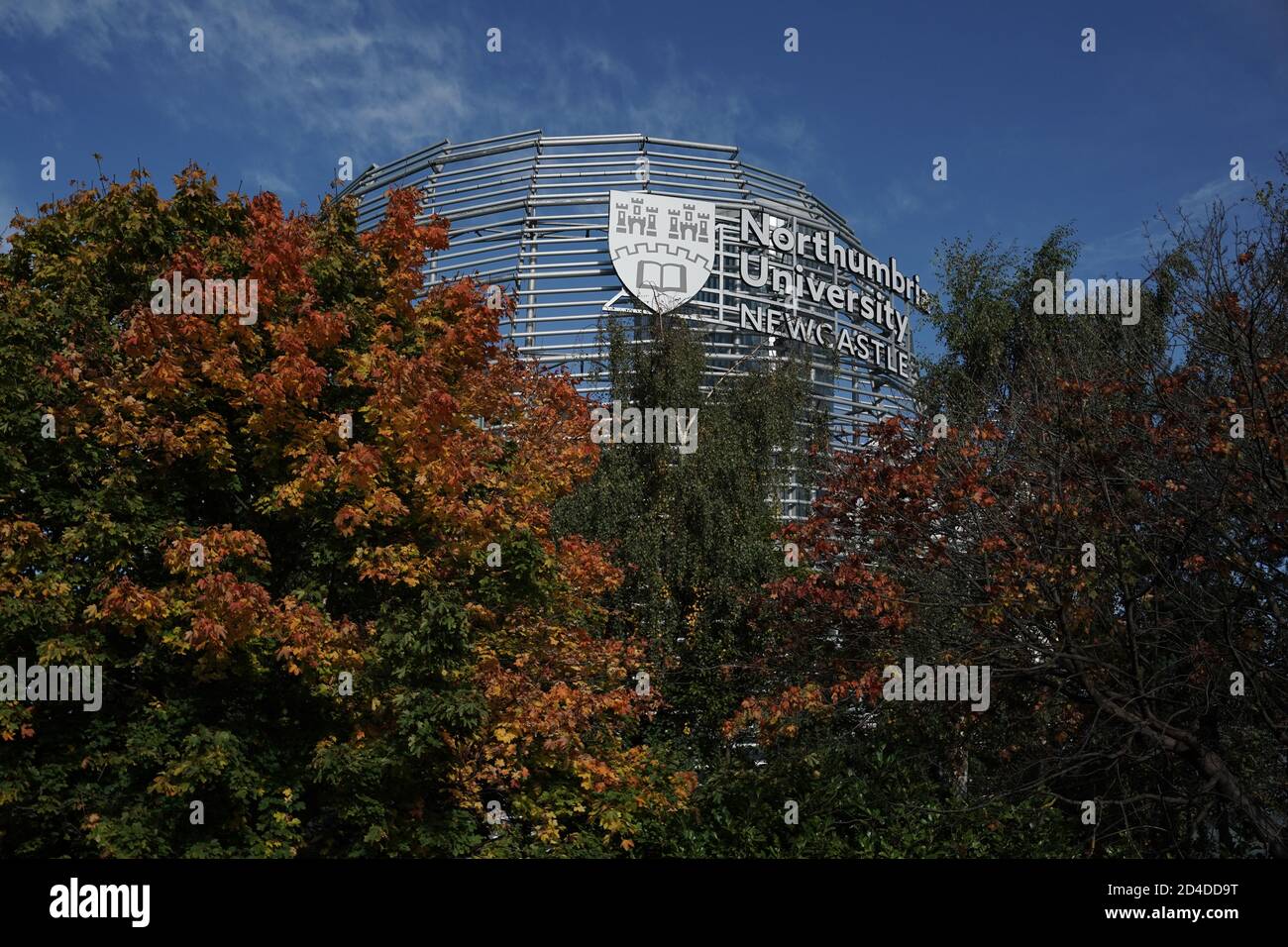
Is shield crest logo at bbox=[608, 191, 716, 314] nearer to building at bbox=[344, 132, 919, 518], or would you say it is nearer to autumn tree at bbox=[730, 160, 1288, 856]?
building at bbox=[344, 132, 919, 518]

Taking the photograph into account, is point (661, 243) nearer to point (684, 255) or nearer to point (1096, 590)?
point (684, 255)

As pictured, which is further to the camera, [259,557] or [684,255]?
[684,255]

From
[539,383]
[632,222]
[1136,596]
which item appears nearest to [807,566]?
[539,383]

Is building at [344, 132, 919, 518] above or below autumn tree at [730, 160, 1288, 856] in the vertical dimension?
above

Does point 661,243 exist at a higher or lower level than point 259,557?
higher

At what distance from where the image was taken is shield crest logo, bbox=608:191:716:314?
28.0 meters

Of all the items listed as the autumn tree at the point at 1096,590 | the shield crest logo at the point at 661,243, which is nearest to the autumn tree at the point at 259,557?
the autumn tree at the point at 1096,590

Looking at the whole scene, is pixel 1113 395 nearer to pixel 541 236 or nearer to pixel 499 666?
pixel 499 666

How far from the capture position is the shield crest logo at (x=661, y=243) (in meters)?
28.0

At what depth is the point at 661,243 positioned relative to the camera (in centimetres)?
2861

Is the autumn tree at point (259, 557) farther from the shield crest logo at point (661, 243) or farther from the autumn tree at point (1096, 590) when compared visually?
the shield crest logo at point (661, 243)

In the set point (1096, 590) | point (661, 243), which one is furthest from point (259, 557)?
point (661, 243)

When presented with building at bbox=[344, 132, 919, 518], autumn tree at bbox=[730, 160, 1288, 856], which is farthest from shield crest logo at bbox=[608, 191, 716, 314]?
autumn tree at bbox=[730, 160, 1288, 856]

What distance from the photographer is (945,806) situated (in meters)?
12.1
